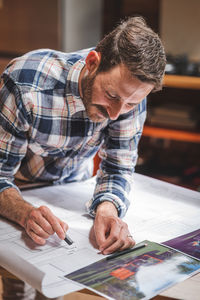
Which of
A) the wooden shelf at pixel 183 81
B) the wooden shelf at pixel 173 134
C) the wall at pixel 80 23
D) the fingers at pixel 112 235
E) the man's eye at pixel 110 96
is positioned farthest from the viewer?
the wall at pixel 80 23

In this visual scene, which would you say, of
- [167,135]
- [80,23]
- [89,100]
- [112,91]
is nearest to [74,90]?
[89,100]

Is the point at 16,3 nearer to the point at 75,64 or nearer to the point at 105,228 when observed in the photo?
the point at 75,64

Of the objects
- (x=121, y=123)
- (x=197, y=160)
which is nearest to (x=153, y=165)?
(x=197, y=160)

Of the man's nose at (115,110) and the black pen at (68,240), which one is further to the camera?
the man's nose at (115,110)

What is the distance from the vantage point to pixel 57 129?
1231 mm

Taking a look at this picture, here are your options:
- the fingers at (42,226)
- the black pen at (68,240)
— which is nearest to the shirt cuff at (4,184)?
the fingers at (42,226)

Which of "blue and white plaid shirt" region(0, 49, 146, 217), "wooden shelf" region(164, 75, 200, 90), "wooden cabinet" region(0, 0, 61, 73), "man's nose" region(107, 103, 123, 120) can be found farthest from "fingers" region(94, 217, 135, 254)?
"wooden cabinet" region(0, 0, 61, 73)

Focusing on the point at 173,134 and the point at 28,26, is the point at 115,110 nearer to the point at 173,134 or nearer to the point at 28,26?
Answer: the point at 173,134

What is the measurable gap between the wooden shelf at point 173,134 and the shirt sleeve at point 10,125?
158 cm

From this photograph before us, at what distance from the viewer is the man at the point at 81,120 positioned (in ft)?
3.41

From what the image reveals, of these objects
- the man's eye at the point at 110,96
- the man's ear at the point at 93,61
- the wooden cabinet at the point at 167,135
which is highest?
the man's ear at the point at 93,61

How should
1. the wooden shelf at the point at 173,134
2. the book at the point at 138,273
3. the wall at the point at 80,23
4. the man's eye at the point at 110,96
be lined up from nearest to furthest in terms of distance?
the book at the point at 138,273 → the man's eye at the point at 110,96 → the wooden shelf at the point at 173,134 → the wall at the point at 80,23

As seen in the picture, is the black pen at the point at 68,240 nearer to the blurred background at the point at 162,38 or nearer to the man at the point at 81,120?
the man at the point at 81,120

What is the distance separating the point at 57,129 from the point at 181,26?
1.84m
